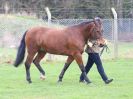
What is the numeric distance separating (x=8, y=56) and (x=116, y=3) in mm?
21635

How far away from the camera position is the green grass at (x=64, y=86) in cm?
1188

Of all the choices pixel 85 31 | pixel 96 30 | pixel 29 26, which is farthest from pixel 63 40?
pixel 29 26

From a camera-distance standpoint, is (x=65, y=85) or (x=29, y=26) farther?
(x=29, y=26)

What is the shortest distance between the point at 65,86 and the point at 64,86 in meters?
0.03

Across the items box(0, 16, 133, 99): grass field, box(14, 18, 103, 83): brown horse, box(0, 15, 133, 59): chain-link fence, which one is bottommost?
box(0, 15, 133, 59): chain-link fence

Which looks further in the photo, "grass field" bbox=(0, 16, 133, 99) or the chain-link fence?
the chain-link fence

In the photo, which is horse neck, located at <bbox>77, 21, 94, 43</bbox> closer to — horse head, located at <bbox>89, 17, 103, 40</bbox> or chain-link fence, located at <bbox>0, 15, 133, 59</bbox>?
horse head, located at <bbox>89, 17, 103, 40</bbox>

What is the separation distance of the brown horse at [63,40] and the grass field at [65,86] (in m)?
0.47

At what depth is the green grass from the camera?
39.0 ft

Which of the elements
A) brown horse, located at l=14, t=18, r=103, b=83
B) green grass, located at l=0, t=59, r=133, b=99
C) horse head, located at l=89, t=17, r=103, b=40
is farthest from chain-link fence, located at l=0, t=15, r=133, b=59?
horse head, located at l=89, t=17, r=103, b=40

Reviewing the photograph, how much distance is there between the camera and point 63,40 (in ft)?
47.3

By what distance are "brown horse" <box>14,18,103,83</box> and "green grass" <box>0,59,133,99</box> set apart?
470 mm

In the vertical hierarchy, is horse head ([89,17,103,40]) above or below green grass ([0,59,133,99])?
above

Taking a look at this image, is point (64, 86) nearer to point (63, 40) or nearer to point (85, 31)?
point (63, 40)
